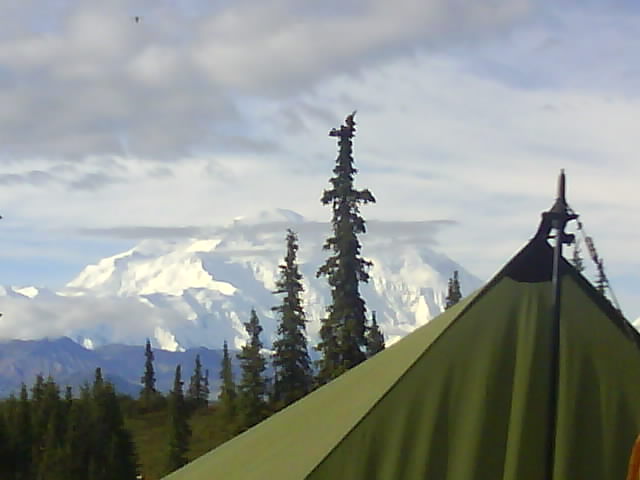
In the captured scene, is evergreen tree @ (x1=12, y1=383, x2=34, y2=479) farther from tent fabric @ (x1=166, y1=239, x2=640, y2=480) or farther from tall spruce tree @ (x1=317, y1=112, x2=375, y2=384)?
tent fabric @ (x1=166, y1=239, x2=640, y2=480)

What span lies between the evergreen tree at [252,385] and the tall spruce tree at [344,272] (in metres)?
9.30

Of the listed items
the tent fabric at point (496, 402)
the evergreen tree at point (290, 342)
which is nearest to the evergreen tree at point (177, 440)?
the evergreen tree at point (290, 342)

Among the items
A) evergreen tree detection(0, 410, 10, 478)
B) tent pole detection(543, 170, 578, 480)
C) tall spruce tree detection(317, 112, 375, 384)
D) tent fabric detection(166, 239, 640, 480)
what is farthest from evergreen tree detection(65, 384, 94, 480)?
tent pole detection(543, 170, 578, 480)

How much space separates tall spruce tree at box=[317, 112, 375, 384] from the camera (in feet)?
123

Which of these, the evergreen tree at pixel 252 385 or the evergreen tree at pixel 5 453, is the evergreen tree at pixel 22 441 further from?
the evergreen tree at pixel 252 385

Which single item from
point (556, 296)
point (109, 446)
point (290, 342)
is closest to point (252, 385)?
point (290, 342)

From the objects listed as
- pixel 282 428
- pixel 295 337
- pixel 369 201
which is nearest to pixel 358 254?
pixel 369 201

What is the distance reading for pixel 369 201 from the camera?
124 feet

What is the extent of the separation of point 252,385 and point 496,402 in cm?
4335

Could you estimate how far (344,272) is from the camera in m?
38.8

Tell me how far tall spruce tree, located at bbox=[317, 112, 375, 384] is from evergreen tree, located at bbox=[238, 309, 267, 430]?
366 inches

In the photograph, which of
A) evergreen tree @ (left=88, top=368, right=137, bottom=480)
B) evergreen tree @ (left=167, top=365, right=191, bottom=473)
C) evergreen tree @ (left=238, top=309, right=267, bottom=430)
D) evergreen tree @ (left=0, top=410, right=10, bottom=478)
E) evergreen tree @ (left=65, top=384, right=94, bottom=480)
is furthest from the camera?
evergreen tree @ (left=167, top=365, right=191, bottom=473)

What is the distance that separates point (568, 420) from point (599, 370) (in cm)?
41

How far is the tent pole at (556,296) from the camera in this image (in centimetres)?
630
